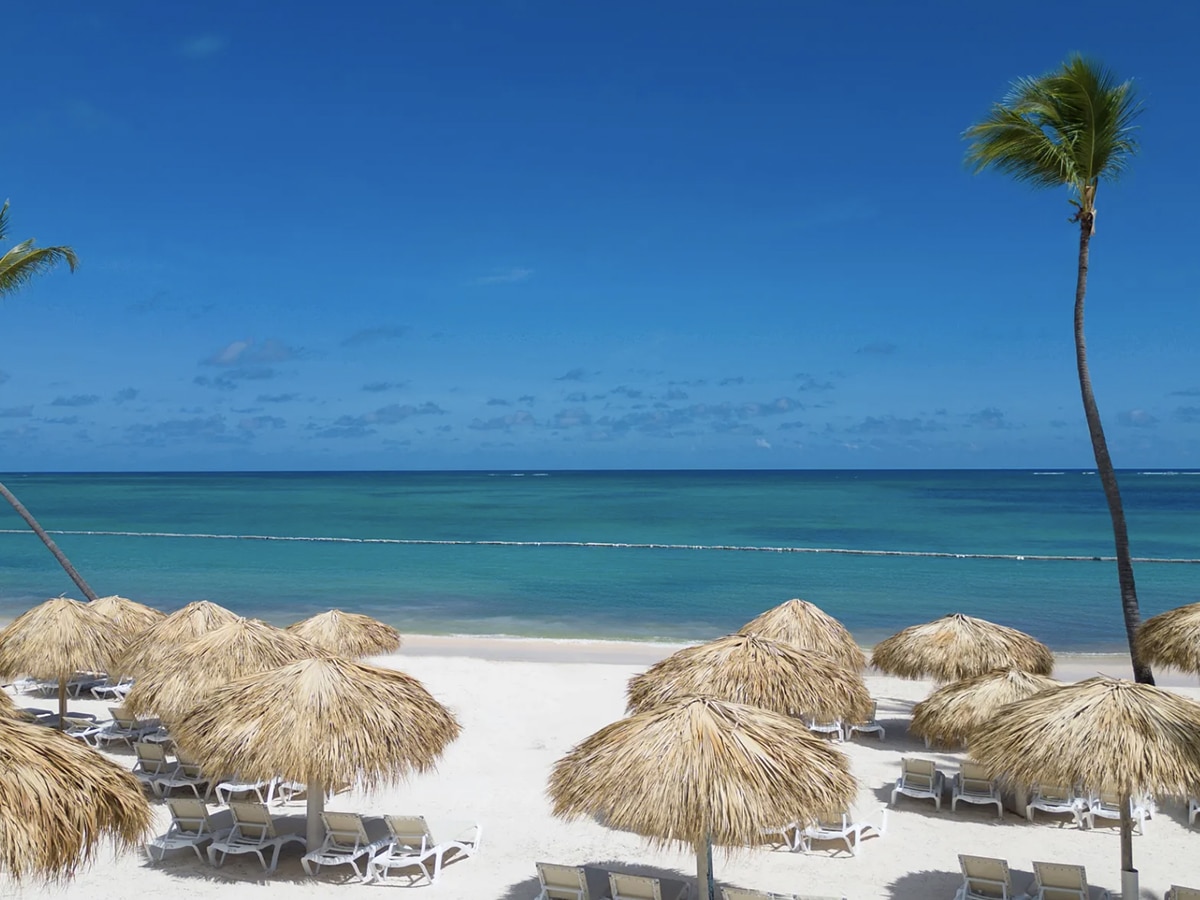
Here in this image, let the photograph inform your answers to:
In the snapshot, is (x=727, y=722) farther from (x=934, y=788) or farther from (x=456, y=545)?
(x=456, y=545)

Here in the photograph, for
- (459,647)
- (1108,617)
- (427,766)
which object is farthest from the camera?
(1108,617)

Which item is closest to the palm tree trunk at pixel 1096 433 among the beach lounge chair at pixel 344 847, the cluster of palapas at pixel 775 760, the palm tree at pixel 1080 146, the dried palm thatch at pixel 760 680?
the palm tree at pixel 1080 146

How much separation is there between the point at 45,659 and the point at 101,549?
36239mm

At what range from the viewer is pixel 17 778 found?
15.9 ft

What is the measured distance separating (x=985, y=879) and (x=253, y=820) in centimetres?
623

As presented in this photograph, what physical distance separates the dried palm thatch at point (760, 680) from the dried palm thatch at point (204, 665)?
365 centimetres

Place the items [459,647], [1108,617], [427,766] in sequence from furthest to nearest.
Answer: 1. [1108,617]
2. [459,647]
3. [427,766]

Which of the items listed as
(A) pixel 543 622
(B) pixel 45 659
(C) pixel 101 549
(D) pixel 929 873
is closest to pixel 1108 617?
(A) pixel 543 622

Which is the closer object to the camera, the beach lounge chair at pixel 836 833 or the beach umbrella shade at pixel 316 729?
the beach umbrella shade at pixel 316 729

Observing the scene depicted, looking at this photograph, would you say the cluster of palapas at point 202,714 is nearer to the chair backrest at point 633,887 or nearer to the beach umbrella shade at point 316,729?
the beach umbrella shade at point 316,729

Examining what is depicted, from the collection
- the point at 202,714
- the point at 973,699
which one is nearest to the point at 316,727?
the point at 202,714

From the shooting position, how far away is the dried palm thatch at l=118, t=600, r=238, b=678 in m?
11.5

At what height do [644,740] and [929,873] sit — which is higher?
[644,740]

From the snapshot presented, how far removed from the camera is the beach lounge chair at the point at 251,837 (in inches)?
326
